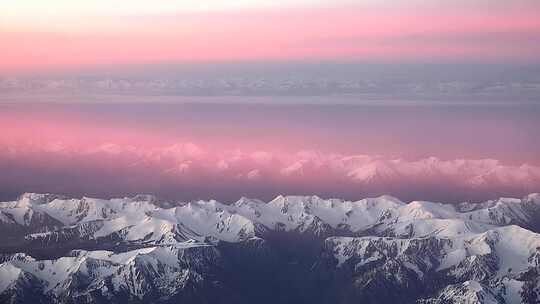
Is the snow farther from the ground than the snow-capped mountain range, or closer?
farther from the ground

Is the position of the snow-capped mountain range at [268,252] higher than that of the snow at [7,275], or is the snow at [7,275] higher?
the snow at [7,275]

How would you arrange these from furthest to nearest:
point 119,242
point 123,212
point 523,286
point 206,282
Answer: point 123,212 → point 119,242 → point 206,282 → point 523,286

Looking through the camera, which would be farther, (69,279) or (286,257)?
(286,257)

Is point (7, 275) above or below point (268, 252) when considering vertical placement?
above

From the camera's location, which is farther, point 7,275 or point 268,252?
point 268,252

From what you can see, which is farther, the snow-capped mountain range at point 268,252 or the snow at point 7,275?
the snow-capped mountain range at point 268,252

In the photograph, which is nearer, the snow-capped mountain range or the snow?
the snow

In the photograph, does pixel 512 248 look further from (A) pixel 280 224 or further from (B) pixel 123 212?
(B) pixel 123 212

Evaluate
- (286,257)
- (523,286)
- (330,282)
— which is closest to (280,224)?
(286,257)
